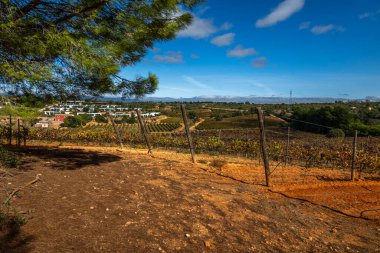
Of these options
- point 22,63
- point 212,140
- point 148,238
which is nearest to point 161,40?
point 22,63

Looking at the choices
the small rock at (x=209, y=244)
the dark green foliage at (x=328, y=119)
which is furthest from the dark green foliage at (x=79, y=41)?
the dark green foliage at (x=328, y=119)

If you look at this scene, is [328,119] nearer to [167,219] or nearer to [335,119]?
[335,119]

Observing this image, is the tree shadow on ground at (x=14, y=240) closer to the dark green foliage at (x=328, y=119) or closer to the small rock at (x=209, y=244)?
the small rock at (x=209, y=244)

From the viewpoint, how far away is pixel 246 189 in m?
6.13

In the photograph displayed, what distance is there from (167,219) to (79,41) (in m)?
3.66

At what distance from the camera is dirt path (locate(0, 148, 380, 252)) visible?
3.28 metres

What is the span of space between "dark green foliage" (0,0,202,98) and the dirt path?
2088mm

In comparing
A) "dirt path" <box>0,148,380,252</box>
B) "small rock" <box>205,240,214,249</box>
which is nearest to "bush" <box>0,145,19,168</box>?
"dirt path" <box>0,148,380,252</box>

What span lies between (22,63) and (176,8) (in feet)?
11.5

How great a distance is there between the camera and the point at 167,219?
3984mm

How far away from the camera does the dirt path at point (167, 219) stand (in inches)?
129

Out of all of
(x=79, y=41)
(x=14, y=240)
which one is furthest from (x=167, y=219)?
(x=79, y=41)

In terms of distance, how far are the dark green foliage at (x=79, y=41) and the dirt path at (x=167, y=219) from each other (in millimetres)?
2088

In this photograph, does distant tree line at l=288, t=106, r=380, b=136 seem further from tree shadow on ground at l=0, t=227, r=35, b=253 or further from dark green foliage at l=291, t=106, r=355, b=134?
tree shadow on ground at l=0, t=227, r=35, b=253
